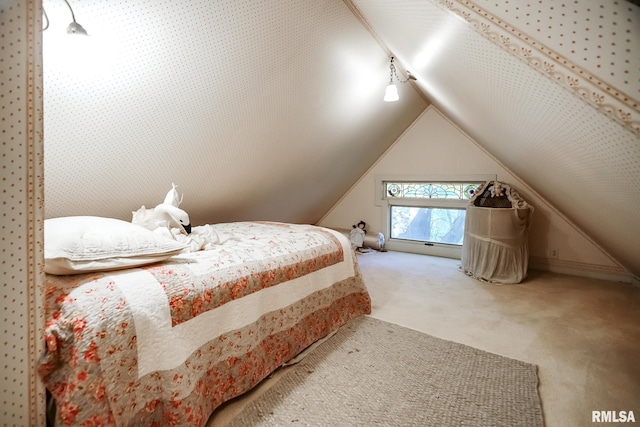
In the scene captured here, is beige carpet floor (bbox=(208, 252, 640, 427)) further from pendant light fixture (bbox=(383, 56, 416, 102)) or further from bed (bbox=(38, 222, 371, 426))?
pendant light fixture (bbox=(383, 56, 416, 102))

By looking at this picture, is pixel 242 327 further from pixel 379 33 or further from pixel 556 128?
pixel 379 33

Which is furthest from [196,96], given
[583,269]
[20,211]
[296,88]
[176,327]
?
[583,269]

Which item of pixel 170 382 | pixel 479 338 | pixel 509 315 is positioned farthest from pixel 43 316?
pixel 509 315

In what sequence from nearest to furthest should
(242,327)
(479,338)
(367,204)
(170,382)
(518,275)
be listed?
(170,382) < (242,327) < (479,338) < (518,275) < (367,204)

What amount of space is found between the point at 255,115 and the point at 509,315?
8.22 ft

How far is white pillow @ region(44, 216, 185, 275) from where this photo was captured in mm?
1130

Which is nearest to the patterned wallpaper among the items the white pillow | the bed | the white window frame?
the bed

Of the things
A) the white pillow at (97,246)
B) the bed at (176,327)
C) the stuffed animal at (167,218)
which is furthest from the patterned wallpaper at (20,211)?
the stuffed animal at (167,218)

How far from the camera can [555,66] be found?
2.62ft

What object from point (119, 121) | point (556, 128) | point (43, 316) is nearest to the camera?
point (43, 316)

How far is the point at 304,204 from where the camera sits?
14.0 feet

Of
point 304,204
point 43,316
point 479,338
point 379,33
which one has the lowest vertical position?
point 479,338

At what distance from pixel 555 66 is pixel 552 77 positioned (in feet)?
0.19

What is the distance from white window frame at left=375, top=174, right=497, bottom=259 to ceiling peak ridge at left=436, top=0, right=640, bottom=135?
3.11 meters
